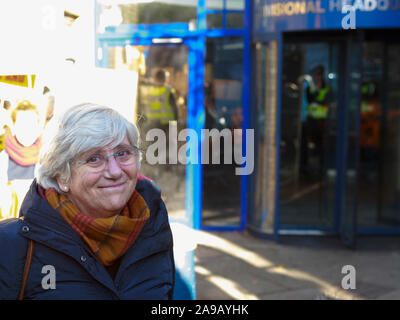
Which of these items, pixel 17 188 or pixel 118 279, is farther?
pixel 17 188

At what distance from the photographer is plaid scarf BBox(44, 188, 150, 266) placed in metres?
2.12

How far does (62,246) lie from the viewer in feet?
6.69

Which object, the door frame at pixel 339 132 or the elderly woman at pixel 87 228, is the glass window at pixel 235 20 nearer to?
the door frame at pixel 339 132

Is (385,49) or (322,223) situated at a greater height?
(385,49)

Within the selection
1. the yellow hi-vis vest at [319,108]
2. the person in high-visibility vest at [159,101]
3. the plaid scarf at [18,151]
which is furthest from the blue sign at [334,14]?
the plaid scarf at [18,151]

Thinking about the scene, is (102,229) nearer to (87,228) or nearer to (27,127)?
(87,228)

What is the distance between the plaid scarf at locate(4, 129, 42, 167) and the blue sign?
4.09m

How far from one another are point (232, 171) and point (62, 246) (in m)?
5.39

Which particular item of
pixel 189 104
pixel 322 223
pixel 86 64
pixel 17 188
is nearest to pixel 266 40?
pixel 189 104

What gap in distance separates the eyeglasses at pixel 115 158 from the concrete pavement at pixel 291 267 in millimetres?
2665

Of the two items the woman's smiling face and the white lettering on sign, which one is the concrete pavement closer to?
the woman's smiling face

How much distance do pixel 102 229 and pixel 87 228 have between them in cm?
6

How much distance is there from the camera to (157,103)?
748cm
